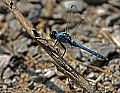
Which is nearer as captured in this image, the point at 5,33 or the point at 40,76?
the point at 40,76

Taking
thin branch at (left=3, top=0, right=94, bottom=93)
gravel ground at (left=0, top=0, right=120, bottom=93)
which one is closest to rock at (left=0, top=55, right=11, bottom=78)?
gravel ground at (left=0, top=0, right=120, bottom=93)

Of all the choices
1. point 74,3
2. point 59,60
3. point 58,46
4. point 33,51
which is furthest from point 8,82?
point 74,3

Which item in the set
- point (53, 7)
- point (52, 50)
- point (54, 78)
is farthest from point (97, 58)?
point (53, 7)

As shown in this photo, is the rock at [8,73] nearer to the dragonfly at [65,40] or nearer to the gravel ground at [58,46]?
the gravel ground at [58,46]

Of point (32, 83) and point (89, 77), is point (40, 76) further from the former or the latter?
point (89, 77)

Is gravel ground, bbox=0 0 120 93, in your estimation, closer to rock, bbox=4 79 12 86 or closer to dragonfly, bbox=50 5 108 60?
rock, bbox=4 79 12 86

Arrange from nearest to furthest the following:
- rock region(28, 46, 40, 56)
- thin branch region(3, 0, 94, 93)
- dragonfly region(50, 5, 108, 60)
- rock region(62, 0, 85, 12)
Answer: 1. thin branch region(3, 0, 94, 93)
2. dragonfly region(50, 5, 108, 60)
3. rock region(28, 46, 40, 56)
4. rock region(62, 0, 85, 12)

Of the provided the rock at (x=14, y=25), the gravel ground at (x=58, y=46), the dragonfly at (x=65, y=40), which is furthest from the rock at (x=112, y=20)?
the rock at (x=14, y=25)

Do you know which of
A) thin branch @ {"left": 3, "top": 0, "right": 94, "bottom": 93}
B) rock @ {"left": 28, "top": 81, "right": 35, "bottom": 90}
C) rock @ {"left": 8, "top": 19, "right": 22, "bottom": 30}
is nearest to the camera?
thin branch @ {"left": 3, "top": 0, "right": 94, "bottom": 93}
